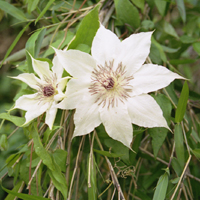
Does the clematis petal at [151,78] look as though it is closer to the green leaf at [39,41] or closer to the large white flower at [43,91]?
the large white flower at [43,91]

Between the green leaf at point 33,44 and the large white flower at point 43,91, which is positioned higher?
the green leaf at point 33,44

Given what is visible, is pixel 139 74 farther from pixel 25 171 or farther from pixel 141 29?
pixel 25 171

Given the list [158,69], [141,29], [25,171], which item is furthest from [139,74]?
[25,171]

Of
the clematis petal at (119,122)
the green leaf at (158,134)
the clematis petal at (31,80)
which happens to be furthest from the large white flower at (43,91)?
the green leaf at (158,134)

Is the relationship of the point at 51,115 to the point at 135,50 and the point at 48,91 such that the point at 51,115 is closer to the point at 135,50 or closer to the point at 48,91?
the point at 48,91

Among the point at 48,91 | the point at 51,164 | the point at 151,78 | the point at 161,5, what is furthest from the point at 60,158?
the point at 161,5

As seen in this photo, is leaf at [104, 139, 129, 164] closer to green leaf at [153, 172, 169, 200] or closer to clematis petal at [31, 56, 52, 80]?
green leaf at [153, 172, 169, 200]
